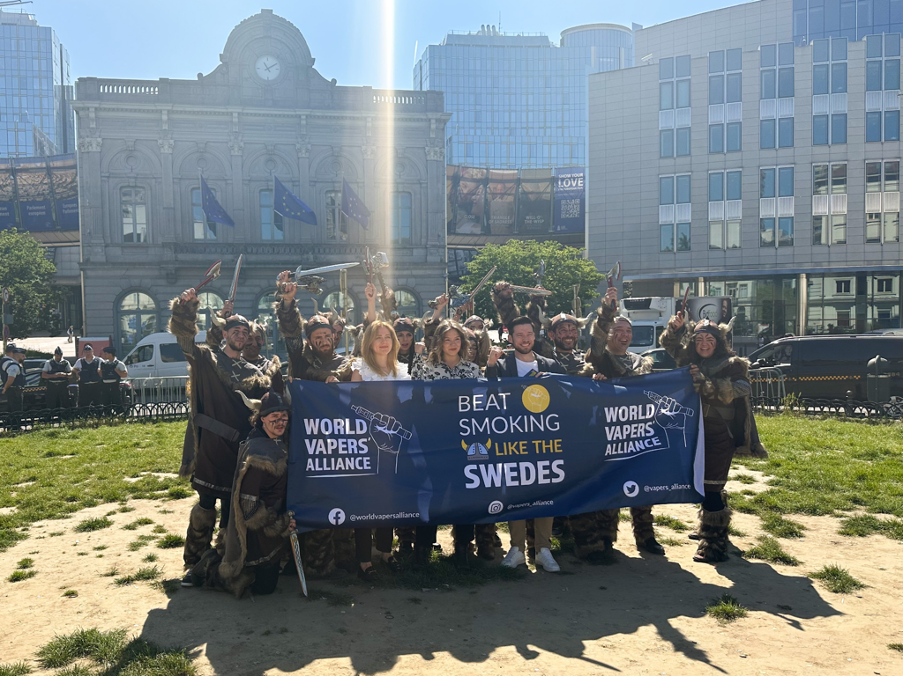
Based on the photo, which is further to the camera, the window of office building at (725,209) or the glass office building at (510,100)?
the glass office building at (510,100)

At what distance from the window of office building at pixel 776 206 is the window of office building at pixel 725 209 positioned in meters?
1.37

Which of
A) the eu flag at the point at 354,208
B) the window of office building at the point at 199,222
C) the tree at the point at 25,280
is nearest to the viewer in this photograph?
the eu flag at the point at 354,208

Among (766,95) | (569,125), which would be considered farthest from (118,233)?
(569,125)

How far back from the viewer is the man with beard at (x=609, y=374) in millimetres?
6512

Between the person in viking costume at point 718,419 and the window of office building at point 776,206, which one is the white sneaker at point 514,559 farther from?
the window of office building at point 776,206

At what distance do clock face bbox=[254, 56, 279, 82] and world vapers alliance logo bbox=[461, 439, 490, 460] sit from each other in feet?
127

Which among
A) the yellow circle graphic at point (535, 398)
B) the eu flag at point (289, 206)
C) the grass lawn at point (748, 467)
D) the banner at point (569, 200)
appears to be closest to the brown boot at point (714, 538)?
the grass lawn at point (748, 467)

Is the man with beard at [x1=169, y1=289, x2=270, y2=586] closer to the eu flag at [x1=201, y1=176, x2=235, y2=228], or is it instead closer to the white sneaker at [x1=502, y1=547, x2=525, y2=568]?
the white sneaker at [x1=502, y1=547, x2=525, y2=568]

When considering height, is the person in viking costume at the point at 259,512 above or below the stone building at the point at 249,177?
below

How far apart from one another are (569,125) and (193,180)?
104964 mm

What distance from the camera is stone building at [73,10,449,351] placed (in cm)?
3903

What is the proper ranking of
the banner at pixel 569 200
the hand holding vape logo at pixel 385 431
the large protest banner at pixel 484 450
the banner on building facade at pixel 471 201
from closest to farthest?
the large protest banner at pixel 484 450 < the hand holding vape logo at pixel 385 431 < the banner on building facade at pixel 471 201 < the banner at pixel 569 200

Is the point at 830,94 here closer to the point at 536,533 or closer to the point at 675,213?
the point at 675,213

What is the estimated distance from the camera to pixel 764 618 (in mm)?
5191
